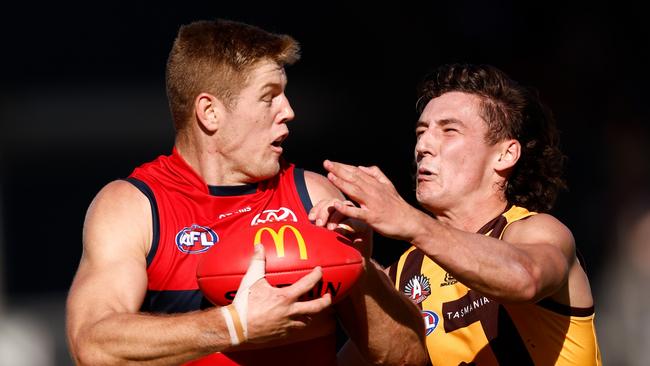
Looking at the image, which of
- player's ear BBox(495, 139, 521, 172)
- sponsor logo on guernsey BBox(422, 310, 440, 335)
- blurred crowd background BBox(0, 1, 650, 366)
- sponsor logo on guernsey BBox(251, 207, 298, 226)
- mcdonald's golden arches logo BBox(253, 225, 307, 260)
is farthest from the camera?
blurred crowd background BBox(0, 1, 650, 366)

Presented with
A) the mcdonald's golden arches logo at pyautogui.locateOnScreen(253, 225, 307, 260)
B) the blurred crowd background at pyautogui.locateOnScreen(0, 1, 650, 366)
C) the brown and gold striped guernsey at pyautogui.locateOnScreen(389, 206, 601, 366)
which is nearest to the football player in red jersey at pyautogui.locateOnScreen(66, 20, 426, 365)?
the mcdonald's golden arches logo at pyautogui.locateOnScreen(253, 225, 307, 260)

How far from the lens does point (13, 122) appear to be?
6.89 meters

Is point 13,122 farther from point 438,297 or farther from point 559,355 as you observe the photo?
point 559,355

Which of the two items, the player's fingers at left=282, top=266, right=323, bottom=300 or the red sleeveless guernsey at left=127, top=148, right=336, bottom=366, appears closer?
the player's fingers at left=282, top=266, right=323, bottom=300

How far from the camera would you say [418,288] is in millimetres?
4402

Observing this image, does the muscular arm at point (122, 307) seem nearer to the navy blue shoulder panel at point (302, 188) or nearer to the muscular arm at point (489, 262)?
the navy blue shoulder panel at point (302, 188)

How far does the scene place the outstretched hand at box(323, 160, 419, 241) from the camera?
3.19 meters

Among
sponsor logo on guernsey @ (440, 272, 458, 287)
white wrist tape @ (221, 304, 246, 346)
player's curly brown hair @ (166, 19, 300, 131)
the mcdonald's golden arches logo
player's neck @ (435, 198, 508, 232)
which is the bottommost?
sponsor logo on guernsey @ (440, 272, 458, 287)

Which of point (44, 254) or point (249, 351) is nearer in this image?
point (249, 351)

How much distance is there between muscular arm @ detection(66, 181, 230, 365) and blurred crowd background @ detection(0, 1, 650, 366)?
11.3ft

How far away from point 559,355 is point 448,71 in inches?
58.5

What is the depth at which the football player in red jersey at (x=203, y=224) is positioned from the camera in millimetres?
3305

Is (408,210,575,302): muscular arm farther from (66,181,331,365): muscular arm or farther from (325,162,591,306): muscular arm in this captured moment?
(66,181,331,365): muscular arm

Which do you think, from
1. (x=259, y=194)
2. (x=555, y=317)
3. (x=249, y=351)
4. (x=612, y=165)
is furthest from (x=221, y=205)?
Result: (x=612, y=165)
